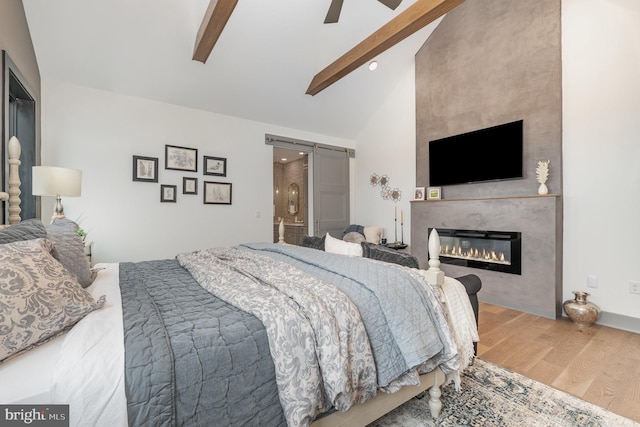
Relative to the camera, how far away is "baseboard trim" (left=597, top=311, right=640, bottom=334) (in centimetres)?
269

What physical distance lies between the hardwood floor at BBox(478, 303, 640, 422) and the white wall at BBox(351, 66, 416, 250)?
2.23m

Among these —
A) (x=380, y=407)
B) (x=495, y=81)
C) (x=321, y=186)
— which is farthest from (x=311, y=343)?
(x=321, y=186)

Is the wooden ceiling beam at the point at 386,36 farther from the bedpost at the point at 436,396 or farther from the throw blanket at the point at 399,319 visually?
the bedpost at the point at 436,396

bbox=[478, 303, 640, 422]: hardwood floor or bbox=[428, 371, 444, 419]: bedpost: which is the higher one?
bbox=[428, 371, 444, 419]: bedpost

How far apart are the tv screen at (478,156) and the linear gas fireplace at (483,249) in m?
0.72

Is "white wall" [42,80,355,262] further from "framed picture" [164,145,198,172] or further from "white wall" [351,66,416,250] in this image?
"white wall" [351,66,416,250]

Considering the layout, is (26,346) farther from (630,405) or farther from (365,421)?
(630,405)

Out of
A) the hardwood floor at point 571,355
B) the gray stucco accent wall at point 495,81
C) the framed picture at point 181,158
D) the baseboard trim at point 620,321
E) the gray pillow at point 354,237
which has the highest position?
the gray stucco accent wall at point 495,81

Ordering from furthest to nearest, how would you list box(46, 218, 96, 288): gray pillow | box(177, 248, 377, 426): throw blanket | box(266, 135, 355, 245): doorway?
box(266, 135, 355, 245): doorway → box(46, 218, 96, 288): gray pillow → box(177, 248, 377, 426): throw blanket

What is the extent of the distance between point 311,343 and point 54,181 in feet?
8.87

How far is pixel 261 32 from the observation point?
349 cm

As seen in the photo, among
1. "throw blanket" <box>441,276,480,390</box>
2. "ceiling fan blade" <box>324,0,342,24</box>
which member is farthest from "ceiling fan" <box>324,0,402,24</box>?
"throw blanket" <box>441,276,480,390</box>

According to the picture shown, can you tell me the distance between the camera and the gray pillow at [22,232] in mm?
1194

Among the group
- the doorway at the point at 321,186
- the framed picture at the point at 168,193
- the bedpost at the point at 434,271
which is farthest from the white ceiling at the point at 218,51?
the bedpost at the point at 434,271
